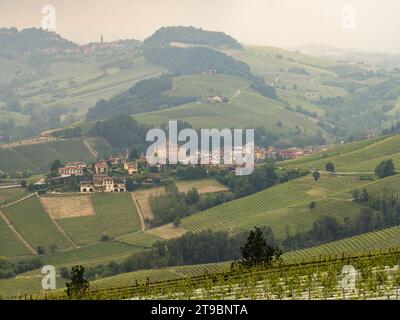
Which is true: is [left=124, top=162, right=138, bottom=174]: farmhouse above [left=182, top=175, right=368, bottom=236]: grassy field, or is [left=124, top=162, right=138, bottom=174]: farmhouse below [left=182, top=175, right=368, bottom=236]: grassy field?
above

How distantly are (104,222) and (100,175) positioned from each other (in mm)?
18055

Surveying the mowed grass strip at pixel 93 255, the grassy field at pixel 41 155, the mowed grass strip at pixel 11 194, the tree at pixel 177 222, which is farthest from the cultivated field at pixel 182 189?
the grassy field at pixel 41 155

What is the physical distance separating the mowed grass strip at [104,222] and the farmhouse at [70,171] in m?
13.8

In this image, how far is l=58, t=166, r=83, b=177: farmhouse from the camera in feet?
354

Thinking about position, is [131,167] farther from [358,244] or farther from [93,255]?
[358,244]

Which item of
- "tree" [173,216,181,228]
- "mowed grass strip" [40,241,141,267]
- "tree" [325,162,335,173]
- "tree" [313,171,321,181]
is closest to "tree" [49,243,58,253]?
"mowed grass strip" [40,241,141,267]

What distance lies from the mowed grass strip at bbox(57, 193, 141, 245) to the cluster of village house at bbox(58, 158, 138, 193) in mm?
3546

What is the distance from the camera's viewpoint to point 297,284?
987 inches

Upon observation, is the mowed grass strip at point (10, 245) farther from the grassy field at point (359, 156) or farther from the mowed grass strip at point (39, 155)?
the mowed grass strip at point (39, 155)

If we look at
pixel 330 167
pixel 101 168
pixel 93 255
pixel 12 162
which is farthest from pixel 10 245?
pixel 12 162

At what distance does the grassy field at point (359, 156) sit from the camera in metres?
103

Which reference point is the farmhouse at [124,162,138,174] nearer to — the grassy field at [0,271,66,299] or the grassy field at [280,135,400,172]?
the grassy field at [280,135,400,172]
